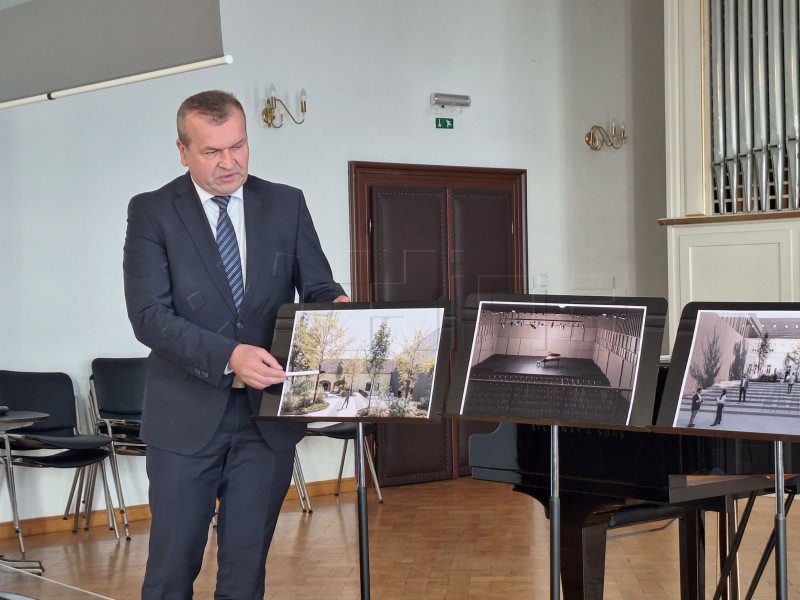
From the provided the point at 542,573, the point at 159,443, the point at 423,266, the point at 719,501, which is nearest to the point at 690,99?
the point at 423,266

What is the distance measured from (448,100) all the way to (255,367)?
5.13 m

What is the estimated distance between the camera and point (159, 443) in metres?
2.59

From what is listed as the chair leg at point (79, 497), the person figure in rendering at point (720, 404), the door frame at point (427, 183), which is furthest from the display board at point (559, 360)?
the door frame at point (427, 183)

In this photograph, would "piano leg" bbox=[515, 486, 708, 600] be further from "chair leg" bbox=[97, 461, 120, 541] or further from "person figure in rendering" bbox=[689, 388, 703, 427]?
"chair leg" bbox=[97, 461, 120, 541]

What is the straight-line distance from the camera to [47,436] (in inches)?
222

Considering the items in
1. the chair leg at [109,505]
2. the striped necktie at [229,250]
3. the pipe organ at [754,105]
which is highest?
the pipe organ at [754,105]

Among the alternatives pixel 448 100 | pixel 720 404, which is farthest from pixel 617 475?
pixel 448 100

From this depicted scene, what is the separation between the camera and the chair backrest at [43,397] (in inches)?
225

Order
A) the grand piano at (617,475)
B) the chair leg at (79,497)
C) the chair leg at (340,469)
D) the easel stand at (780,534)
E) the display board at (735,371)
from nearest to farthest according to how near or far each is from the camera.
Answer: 1. the display board at (735,371)
2. the easel stand at (780,534)
3. the grand piano at (617,475)
4. the chair leg at (79,497)
5. the chair leg at (340,469)

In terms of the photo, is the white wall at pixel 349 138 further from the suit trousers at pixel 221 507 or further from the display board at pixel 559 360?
the suit trousers at pixel 221 507

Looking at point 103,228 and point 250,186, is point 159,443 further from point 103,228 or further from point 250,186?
point 103,228

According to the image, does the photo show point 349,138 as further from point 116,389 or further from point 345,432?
point 116,389

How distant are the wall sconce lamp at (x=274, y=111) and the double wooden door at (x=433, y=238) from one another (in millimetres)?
511

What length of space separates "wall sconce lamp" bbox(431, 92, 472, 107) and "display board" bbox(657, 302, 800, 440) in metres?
5.11
